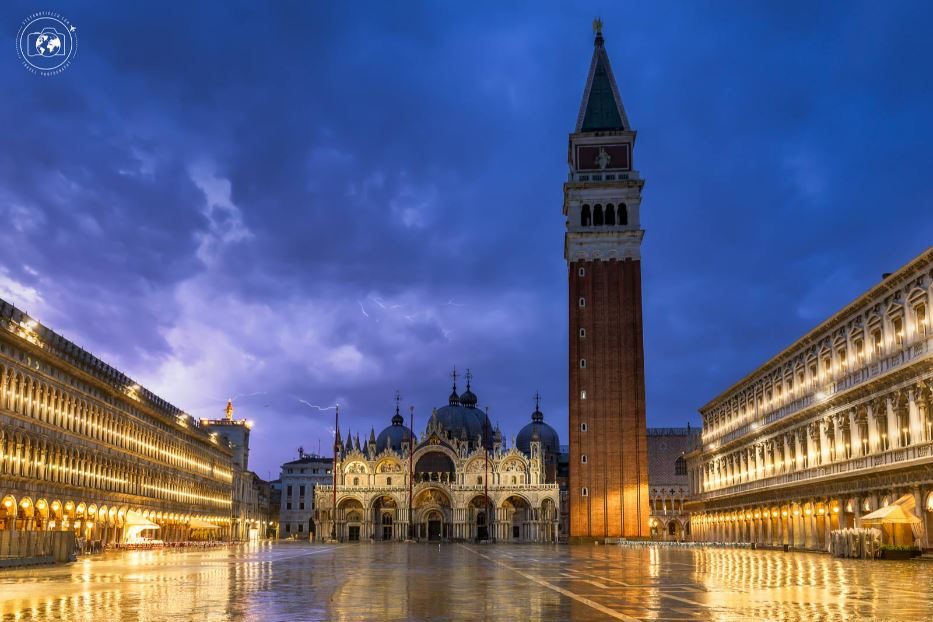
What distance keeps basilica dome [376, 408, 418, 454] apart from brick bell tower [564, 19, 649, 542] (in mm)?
54936

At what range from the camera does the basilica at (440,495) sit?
12825cm

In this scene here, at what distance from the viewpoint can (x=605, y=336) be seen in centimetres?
10031

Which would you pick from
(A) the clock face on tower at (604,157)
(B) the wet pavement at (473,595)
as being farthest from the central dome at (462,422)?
(B) the wet pavement at (473,595)

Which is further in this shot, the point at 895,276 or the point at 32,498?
the point at 32,498

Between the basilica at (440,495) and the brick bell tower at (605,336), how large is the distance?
3004 centimetres

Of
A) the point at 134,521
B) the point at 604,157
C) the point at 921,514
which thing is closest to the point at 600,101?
the point at 604,157

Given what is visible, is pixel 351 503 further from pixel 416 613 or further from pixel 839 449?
pixel 416 613

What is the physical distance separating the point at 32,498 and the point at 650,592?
145ft

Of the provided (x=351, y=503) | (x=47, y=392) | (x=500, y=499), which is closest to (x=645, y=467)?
(x=500, y=499)

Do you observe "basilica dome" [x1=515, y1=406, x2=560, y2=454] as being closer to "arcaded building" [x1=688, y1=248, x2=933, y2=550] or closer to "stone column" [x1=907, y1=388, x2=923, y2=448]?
"arcaded building" [x1=688, y1=248, x2=933, y2=550]

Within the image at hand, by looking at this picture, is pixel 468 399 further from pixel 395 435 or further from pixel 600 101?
pixel 600 101

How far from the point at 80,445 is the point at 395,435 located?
90.1m

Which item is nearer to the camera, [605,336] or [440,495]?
[605,336]

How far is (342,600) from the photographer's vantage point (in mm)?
20531
